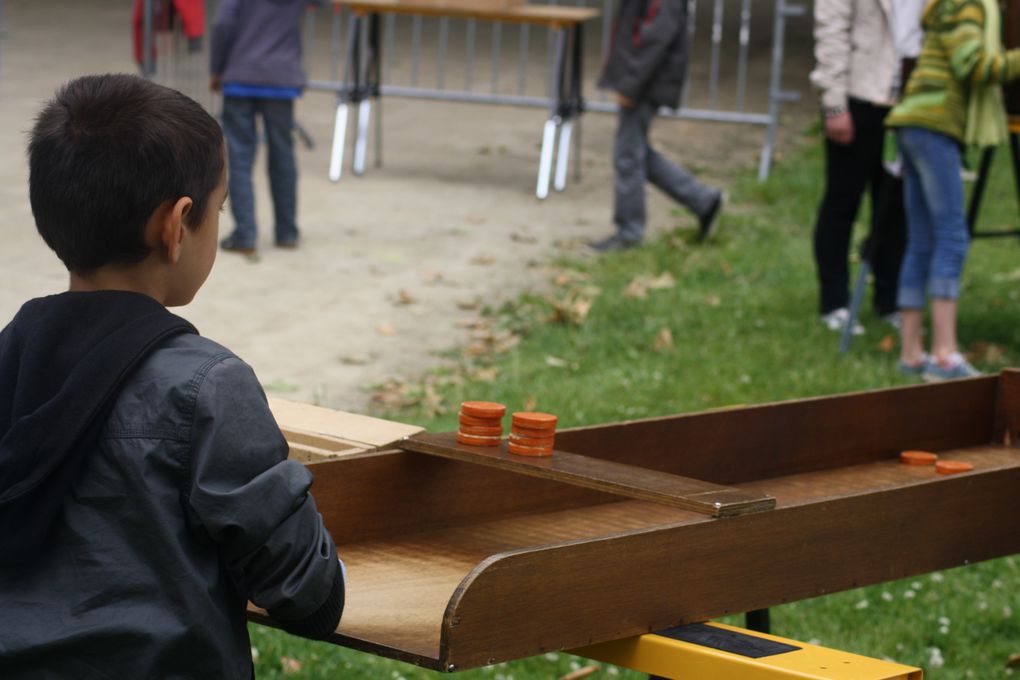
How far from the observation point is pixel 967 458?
12.0 feet

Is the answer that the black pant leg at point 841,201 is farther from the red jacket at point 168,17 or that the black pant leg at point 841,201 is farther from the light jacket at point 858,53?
the red jacket at point 168,17


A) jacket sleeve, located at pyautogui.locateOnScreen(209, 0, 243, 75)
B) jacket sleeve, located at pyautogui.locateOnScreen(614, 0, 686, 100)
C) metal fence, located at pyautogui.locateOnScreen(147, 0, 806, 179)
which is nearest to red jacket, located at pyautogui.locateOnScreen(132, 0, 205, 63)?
metal fence, located at pyautogui.locateOnScreen(147, 0, 806, 179)

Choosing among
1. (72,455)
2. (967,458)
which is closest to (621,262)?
(967,458)

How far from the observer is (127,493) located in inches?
72.4

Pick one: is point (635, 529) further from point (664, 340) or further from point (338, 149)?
point (338, 149)

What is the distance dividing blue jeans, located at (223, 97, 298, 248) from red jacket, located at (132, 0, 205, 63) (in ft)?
5.54

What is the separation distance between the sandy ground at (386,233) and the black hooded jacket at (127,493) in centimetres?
378

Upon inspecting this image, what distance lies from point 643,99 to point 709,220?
0.88m

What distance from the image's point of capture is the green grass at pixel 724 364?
3.83 metres

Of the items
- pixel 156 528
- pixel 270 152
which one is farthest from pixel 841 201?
pixel 156 528

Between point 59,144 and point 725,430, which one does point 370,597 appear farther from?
point 725,430

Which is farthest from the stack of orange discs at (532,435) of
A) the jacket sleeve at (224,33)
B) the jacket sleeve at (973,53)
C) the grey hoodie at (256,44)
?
the jacket sleeve at (224,33)

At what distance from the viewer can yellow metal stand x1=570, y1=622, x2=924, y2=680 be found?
215 centimetres

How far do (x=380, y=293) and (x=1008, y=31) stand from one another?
3264 millimetres
